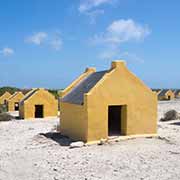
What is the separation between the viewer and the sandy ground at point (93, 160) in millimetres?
10539

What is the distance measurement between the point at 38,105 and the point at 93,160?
76.1ft

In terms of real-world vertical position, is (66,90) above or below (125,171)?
above

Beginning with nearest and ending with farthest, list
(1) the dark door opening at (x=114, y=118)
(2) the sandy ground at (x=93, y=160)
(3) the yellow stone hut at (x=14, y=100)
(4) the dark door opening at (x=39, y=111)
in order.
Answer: (2) the sandy ground at (x=93, y=160)
(1) the dark door opening at (x=114, y=118)
(4) the dark door opening at (x=39, y=111)
(3) the yellow stone hut at (x=14, y=100)

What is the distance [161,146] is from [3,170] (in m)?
6.73

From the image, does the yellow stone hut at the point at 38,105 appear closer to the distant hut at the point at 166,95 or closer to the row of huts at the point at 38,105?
the row of huts at the point at 38,105

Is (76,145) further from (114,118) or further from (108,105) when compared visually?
(114,118)

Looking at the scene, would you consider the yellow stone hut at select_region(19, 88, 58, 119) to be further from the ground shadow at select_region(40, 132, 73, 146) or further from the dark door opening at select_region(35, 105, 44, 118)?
the ground shadow at select_region(40, 132, 73, 146)

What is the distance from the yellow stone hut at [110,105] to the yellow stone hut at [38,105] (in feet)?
53.7

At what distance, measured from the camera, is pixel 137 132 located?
16875 millimetres

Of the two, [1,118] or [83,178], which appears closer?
[83,178]

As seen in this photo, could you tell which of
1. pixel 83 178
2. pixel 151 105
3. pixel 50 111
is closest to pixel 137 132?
pixel 151 105

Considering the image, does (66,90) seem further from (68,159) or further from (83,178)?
(83,178)

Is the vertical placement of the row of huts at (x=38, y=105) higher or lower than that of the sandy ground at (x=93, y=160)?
higher

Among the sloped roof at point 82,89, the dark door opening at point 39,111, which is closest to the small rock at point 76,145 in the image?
the sloped roof at point 82,89
